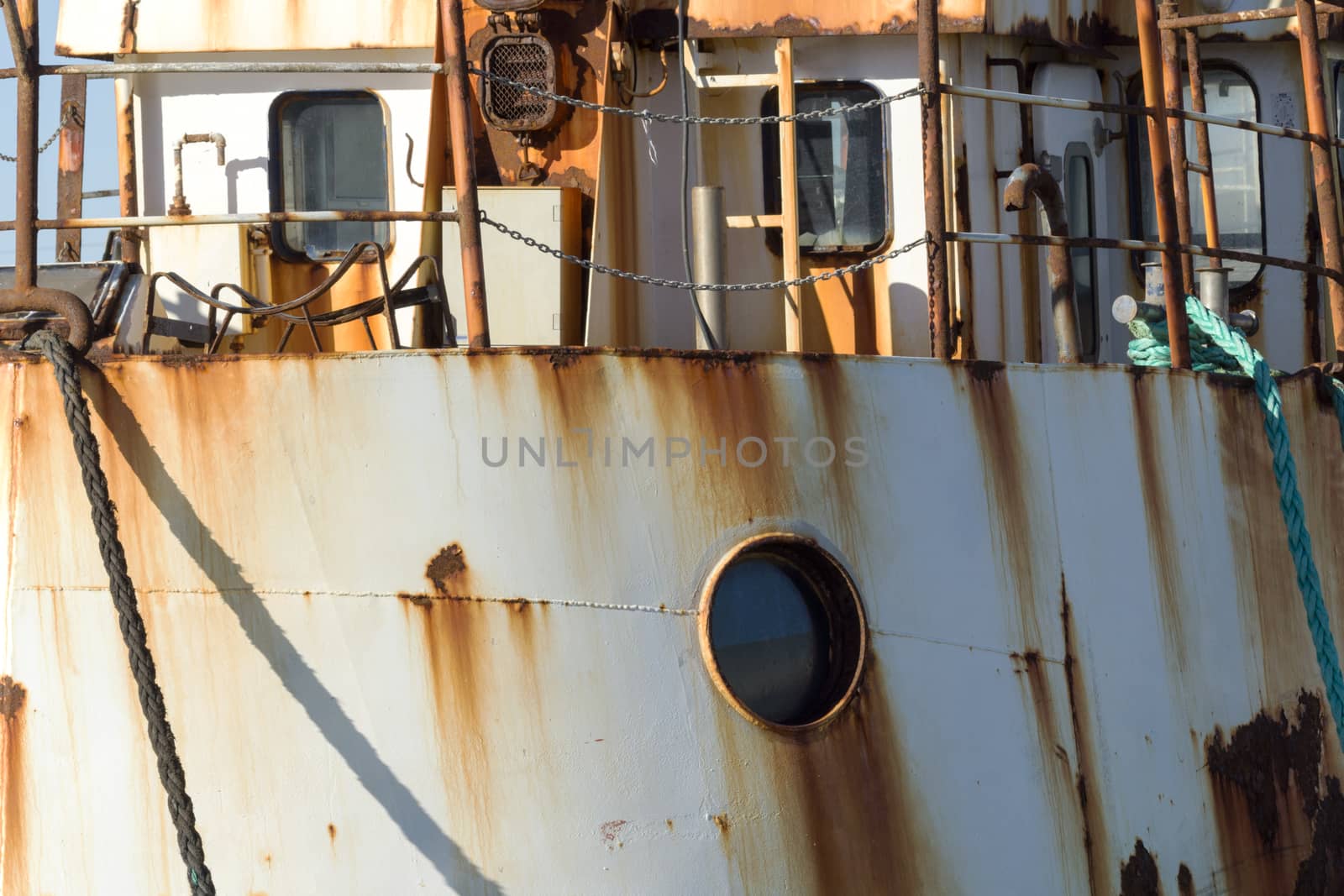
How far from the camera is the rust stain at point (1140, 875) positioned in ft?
16.8

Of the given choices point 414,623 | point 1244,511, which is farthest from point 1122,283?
point 414,623

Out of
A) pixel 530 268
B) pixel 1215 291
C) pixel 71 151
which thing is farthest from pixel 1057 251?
pixel 71 151

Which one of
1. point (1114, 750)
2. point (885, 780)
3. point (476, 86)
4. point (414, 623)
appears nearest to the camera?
point (414, 623)

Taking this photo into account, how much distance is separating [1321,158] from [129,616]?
4.74 metres

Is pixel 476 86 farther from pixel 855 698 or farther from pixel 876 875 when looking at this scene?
pixel 876 875

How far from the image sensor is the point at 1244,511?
588 centimetres

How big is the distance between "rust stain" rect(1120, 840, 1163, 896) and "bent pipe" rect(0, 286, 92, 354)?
3434mm

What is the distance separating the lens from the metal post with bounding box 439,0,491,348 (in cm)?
441

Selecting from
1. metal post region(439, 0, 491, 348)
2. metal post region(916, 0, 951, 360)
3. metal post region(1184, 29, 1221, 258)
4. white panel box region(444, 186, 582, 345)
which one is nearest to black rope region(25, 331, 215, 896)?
metal post region(439, 0, 491, 348)

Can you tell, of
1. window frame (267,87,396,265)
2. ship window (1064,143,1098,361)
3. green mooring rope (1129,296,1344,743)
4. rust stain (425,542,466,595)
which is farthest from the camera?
ship window (1064,143,1098,361)

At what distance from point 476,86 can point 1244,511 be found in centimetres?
325

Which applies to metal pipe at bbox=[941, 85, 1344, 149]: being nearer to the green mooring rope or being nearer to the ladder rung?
the green mooring rope

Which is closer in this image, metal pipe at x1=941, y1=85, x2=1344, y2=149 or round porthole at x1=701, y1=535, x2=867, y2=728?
round porthole at x1=701, y1=535, x2=867, y2=728

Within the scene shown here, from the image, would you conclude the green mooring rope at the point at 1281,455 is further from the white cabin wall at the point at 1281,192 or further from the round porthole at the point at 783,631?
the round porthole at the point at 783,631
